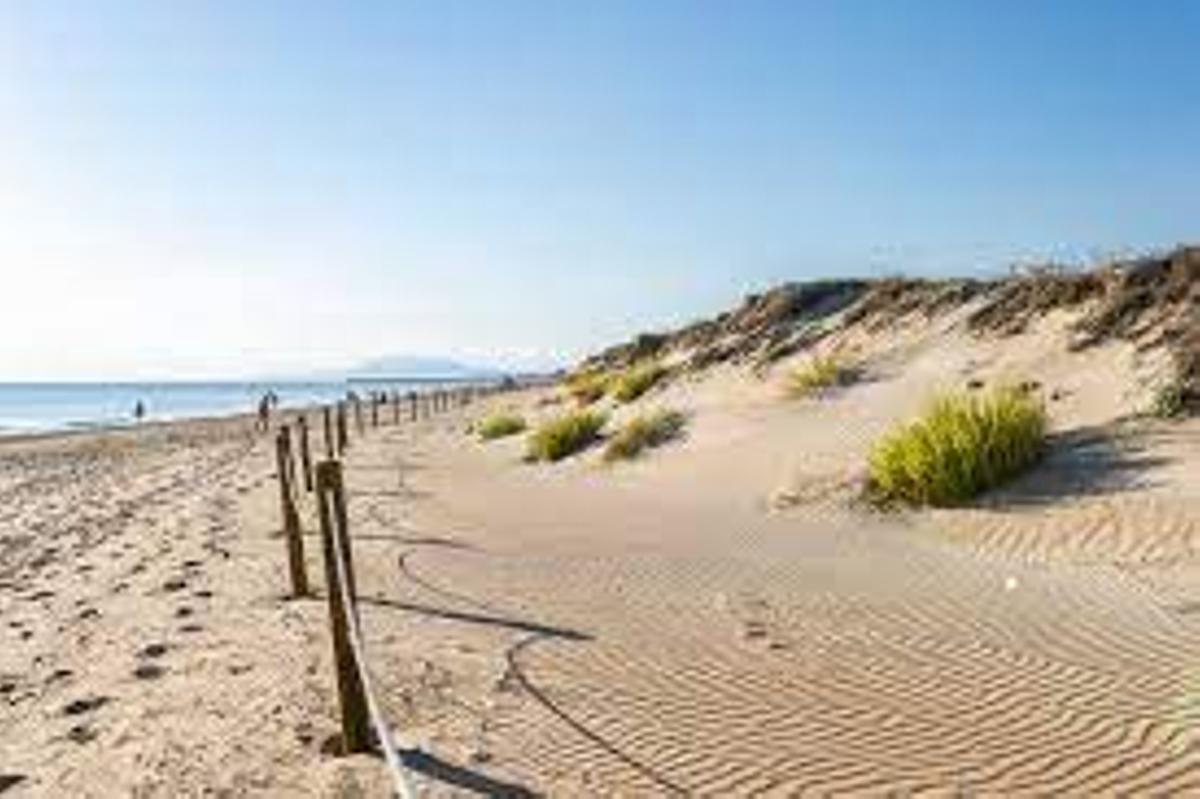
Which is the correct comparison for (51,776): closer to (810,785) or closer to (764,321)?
(810,785)

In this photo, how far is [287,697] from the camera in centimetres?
889

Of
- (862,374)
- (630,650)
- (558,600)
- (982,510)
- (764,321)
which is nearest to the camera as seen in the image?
(630,650)

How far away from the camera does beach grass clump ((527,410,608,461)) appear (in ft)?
90.0

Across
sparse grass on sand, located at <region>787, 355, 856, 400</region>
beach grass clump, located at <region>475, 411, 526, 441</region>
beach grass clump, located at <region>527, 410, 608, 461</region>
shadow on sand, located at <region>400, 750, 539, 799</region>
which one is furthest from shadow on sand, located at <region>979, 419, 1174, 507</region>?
beach grass clump, located at <region>475, 411, 526, 441</region>

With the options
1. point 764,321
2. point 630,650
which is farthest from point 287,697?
point 764,321

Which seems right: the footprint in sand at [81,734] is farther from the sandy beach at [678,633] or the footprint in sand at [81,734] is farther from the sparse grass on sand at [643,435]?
the sparse grass on sand at [643,435]

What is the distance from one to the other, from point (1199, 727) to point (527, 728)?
2.93 m

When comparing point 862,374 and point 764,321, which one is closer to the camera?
point 862,374

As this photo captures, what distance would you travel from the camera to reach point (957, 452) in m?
16.4

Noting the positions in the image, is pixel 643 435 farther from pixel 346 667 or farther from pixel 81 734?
pixel 346 667

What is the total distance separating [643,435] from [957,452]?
934 cm

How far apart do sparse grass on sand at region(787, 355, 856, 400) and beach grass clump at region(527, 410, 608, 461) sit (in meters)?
3.73

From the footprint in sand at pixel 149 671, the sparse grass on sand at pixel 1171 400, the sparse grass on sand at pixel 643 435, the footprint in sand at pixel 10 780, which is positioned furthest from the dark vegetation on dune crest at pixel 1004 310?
the footprint in sand at pixel 10 780

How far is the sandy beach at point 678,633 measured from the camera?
7555 millimetres
